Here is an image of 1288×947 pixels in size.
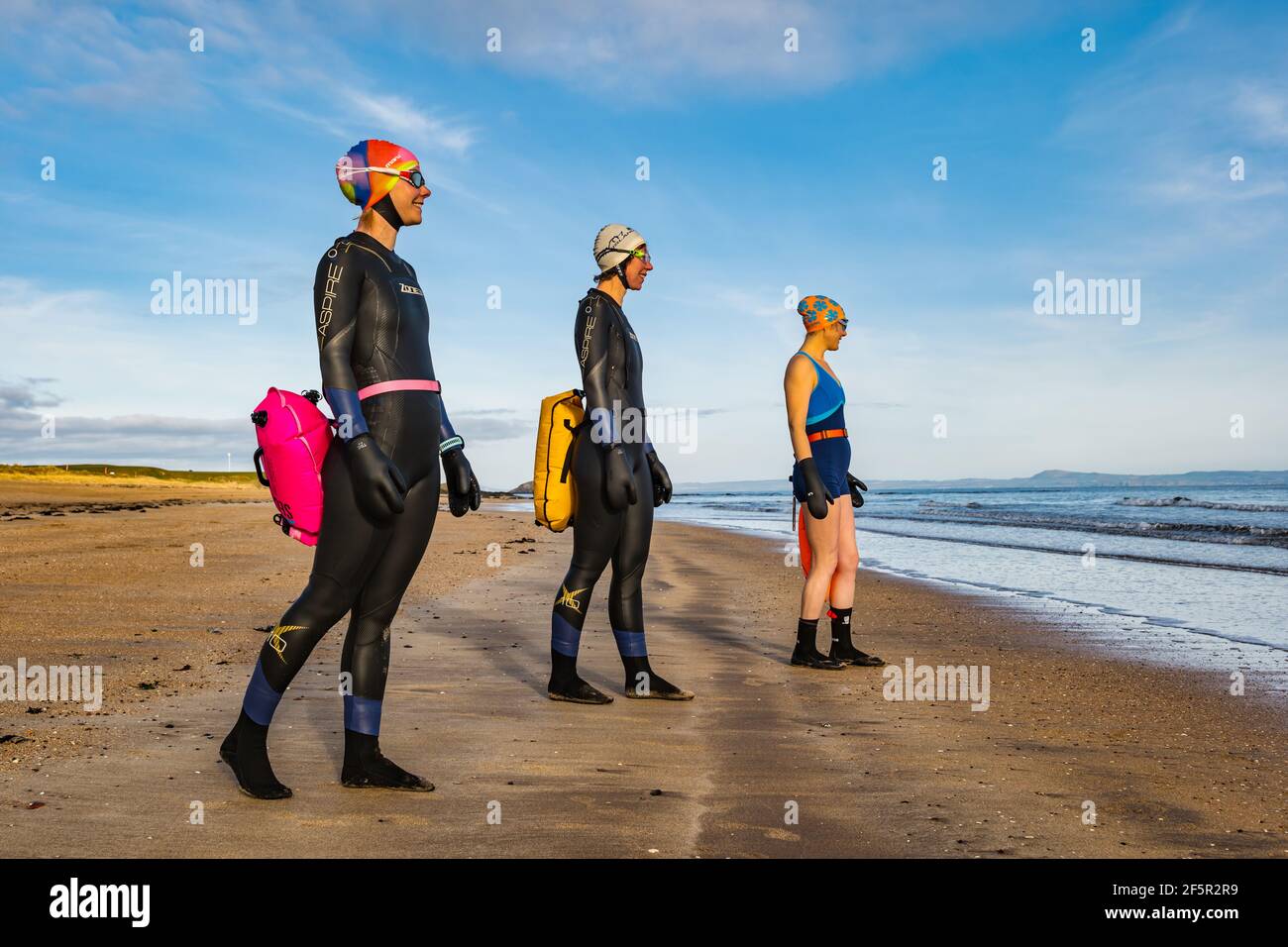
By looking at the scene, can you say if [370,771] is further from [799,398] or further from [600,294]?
[799,398]

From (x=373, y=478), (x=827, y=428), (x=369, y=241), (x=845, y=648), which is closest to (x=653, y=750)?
(x=373, y=478)

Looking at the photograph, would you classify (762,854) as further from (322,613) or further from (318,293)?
(318,293)

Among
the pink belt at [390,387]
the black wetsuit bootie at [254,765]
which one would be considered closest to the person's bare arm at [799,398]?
the pink belt at [390,387]

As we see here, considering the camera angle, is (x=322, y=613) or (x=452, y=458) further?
(x=452, y=458)

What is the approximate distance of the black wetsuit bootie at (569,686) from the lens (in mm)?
5836

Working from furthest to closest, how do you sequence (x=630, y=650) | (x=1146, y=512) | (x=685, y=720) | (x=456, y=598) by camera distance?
(x=1146, y=512)
(x=456, y=598)
(x=630, y=650)
(x=685, y=720)

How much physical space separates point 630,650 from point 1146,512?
35479 mm

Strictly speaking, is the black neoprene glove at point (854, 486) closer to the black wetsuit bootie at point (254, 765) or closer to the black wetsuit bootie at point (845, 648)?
the black wetsuit bootie at point (845, 648)

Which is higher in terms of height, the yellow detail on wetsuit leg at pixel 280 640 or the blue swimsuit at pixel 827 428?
the blue swimsuit at pixel 827 428

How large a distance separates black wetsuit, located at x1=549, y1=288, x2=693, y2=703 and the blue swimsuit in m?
1.66

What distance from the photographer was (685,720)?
5.46 meters

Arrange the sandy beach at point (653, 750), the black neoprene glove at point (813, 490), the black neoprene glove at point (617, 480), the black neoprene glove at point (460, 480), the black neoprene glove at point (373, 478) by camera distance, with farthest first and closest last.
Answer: the black neoprene glove at point (813, 490), the black neoprene glove at point (617, 480), the black neoprene glove at point (460, 480), the black neoprene glove at point (373, 478), the sandy beach at point (653, 750)
